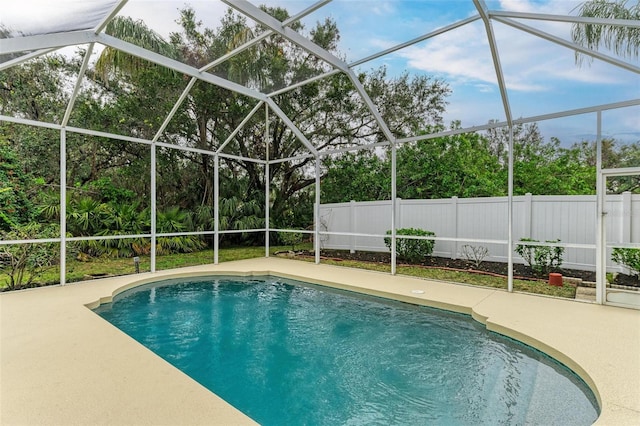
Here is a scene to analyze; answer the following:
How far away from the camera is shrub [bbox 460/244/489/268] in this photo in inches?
324

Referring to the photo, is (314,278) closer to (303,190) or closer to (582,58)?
(582,58)

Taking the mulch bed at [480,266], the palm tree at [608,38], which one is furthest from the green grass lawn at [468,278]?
the palm tree at [608,38]

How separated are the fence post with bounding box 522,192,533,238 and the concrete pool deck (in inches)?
90.9

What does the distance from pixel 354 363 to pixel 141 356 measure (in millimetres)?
2205

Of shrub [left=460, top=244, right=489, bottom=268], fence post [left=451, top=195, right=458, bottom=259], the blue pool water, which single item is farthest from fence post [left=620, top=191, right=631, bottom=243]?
fence post [left=451, top=195, right=458, bottom=259]

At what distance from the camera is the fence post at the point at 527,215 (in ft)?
24.9

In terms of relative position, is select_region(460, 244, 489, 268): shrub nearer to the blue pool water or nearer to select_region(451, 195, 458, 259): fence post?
select_region(451, 195, 458, 259): fence post

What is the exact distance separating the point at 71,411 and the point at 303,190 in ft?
37.6

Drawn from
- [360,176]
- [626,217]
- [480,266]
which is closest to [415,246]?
[480,266]

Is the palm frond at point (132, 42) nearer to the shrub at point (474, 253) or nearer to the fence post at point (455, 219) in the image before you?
the fence post at point (455, 219)

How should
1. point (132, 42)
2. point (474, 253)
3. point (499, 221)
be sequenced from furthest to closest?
point (474, 253), point (499, 221), point (132, 42)

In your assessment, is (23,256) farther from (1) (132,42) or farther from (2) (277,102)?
(2) (277,102)

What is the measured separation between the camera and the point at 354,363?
3.71m

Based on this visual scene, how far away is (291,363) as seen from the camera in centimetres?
371
